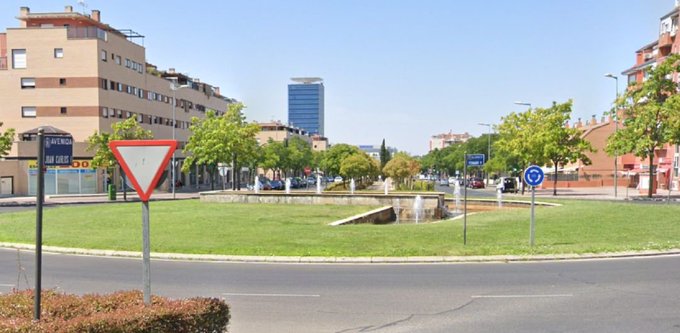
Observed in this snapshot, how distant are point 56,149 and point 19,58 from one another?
57.6 meters

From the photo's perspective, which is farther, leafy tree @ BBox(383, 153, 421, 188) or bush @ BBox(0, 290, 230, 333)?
leafy tree @ BBox(383, 153, 421, 188)

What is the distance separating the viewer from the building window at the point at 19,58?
54.5m

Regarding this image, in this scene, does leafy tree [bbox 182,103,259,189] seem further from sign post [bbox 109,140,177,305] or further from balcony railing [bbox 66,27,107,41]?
sign post [bbox 109,140,177,305]

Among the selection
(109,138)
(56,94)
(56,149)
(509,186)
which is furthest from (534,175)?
(56,94)

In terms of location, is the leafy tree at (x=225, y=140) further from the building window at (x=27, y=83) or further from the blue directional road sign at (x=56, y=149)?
the blue directional road sign at (x=56, y=149)

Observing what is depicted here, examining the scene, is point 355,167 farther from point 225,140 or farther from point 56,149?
point 56,149

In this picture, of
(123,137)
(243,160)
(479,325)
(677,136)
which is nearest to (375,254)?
(479,325)

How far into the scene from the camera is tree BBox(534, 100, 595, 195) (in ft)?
169

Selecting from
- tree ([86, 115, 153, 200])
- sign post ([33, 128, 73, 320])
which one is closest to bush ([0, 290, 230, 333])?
sign post ([33, 128, 73, 320])

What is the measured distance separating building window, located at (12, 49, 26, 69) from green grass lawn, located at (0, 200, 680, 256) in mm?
33517

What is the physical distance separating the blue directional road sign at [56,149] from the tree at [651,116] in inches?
1668

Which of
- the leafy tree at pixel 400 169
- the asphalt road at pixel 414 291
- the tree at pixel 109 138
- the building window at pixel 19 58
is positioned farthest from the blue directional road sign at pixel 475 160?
the building window at pixel 19 58

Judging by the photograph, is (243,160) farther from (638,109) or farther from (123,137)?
(638,109)

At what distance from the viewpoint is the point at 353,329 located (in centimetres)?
765
